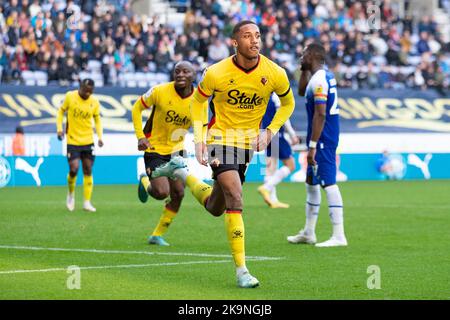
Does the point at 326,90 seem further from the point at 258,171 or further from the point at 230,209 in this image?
the point at 258,171

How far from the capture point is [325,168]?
45.0 ft

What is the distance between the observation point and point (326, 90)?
1352 cm

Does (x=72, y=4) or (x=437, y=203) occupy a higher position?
(x=72, y=4)

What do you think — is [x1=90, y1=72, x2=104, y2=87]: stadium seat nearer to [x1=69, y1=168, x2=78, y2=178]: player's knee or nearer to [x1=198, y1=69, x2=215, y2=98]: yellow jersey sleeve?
[x1=69, y1=168, x2=78, y2=178]: player's knee

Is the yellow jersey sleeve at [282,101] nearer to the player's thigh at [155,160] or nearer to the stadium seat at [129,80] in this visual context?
the player's thigh at [155,160]

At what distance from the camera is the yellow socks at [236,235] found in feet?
32.4

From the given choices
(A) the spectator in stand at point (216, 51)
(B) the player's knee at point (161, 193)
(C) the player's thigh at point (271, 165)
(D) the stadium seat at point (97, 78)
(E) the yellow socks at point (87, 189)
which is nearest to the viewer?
(B) the player's knee at point (161, 193)

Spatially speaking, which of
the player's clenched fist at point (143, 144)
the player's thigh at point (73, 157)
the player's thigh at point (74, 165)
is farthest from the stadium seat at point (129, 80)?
the player's clenched fist at point (143, 144)

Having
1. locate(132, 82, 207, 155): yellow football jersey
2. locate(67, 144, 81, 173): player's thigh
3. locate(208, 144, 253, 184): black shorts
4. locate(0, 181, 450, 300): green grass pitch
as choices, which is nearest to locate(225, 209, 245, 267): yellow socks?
locate(0, 181, 450, 300): green grass pitch

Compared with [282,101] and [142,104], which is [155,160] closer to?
[142,104]

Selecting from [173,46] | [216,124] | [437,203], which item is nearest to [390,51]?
[173,46]

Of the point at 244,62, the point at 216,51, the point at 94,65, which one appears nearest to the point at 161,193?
the point at 244,62

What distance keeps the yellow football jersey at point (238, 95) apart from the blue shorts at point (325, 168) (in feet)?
10.5
